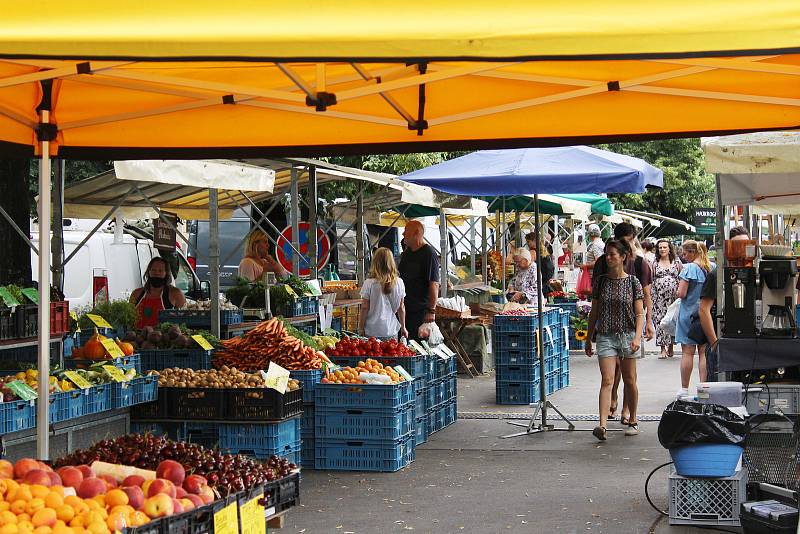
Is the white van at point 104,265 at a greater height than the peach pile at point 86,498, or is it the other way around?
the white van at point 104,265

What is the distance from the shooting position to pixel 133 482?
4.78m

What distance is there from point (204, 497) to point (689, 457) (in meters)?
3.95

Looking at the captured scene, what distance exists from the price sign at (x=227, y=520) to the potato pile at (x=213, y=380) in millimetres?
4030

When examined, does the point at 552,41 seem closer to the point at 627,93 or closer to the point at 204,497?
the point at 204,497

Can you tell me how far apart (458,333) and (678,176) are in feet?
94.0

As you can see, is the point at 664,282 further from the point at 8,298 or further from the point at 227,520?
the point at 227,520

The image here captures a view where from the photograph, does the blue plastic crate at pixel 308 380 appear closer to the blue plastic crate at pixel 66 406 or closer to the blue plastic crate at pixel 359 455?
the blue plastic crate at pixel 359 455

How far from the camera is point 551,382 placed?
574 inches

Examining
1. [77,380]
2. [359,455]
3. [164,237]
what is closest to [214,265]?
[164,237]

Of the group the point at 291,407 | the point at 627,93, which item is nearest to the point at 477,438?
the point at 291,407

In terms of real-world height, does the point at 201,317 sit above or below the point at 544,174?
below

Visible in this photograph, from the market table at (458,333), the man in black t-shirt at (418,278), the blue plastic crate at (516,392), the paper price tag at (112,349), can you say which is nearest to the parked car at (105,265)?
the market table at (458,333)

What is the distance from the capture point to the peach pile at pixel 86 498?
13.5 ft

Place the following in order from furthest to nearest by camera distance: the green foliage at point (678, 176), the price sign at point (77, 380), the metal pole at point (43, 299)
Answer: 1. the green foliage at point (678, 176)
2. the price sign at point (77, 380)
3. the metal pole at point (43, 299)
